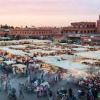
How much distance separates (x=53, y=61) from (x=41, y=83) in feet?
11.1

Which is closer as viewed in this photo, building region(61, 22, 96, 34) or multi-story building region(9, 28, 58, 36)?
building region(61, 22, 96, 34)

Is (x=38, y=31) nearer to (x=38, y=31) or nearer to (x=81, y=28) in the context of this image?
(x=38, y=31)

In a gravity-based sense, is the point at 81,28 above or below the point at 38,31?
above

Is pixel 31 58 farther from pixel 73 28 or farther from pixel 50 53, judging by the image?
pixel 73 28

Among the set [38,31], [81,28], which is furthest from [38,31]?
[81,28]

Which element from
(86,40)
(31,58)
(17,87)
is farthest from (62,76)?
(86,40)

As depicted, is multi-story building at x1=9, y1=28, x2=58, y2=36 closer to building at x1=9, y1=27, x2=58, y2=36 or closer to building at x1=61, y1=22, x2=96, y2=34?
building at x1=9, y1=27, x2=58, y2=36

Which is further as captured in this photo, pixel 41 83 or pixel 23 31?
pixel 23 31

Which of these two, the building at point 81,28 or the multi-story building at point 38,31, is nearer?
the building at point 81,28

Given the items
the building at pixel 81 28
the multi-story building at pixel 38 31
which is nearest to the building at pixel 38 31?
the multi-story building at pixel 38 31

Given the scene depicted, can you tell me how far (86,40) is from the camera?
32.4m

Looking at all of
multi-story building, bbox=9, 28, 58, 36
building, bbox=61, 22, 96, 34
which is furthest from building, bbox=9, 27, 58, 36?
building, bbox=61, 22, 96, 34

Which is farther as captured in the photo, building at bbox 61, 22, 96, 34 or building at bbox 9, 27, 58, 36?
building at bbox 9, 27, 58, 36

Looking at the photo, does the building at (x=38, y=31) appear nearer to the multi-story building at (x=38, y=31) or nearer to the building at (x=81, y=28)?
the multi-story building at (x=38, y=31)
